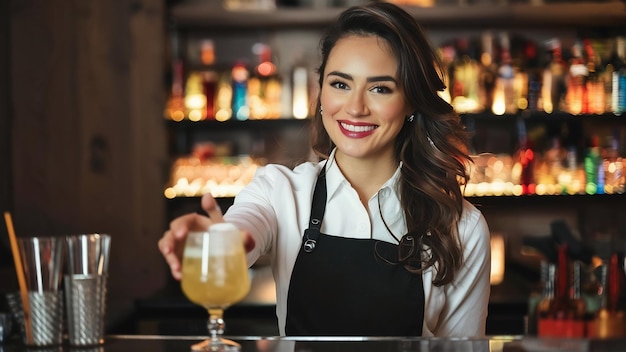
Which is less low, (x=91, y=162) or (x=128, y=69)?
(x=128, y=69)

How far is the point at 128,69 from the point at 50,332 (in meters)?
2.71

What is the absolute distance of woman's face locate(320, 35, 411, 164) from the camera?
1.96 m

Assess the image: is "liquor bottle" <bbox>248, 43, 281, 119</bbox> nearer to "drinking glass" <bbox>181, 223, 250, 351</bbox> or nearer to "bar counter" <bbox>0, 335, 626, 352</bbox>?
"bar counter" <bbox>0, 335, 626, 352</bbox>

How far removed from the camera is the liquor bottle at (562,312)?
1.76m

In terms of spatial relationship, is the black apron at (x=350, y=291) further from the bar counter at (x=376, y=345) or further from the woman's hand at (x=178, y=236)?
the woman's hand at (x=178, y=236)

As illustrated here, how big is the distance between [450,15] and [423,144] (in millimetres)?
2174

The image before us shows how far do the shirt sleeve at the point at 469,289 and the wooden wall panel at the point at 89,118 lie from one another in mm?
2335

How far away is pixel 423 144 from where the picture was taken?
2.12 m

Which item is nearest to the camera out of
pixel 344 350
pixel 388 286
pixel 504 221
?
pixel 344 350

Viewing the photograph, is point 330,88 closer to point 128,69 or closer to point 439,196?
point 439,196

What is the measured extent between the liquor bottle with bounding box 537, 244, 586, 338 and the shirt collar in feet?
A: 1.32

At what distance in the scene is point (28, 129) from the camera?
13.4 ft

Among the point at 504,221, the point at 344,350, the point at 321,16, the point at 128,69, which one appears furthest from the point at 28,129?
the point at 344,350

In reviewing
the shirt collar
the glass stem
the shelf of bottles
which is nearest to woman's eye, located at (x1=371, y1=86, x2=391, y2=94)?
the shirt collar
